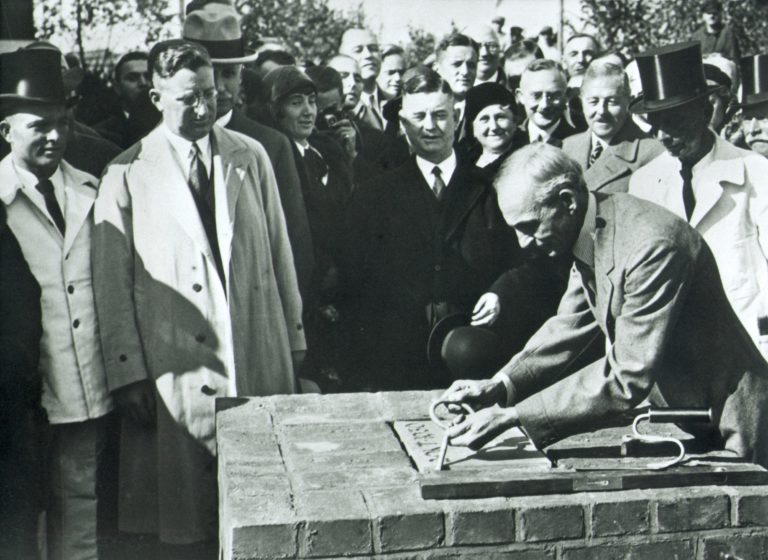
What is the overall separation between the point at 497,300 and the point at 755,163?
1.35 metres

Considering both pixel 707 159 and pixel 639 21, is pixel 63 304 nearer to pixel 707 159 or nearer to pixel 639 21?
pixel 707 159

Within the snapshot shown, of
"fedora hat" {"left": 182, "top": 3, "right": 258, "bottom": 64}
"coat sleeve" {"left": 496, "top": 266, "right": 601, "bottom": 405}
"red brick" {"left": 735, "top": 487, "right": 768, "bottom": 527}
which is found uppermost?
"fedora hat" {"left": 182, "top": 3, "right": 258, "bottom": 64}

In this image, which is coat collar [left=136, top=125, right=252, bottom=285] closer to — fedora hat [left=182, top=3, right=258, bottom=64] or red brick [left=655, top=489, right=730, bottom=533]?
fedora hat [left=182, top=3, right=258, bottom=64]

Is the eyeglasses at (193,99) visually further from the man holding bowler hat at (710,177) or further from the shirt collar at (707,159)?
the shirt collar at (707,159)

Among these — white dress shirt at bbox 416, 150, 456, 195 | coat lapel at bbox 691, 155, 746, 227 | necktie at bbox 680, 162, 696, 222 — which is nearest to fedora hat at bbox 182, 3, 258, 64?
white dress shirt at bbox 416, 150, 456, 195

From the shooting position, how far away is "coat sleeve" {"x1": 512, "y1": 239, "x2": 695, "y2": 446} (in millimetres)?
3160

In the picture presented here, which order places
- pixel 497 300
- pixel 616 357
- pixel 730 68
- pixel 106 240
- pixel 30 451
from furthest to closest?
pixel 730 68
pixel 497 300
pixel 106 240
pixel 30 451
pixel 616 357

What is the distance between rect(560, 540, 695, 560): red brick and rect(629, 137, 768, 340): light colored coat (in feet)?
7.12

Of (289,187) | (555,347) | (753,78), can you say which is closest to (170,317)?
(289,187)

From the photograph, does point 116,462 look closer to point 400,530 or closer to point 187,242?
point 187,242

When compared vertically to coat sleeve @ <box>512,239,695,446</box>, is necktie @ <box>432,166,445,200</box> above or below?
above

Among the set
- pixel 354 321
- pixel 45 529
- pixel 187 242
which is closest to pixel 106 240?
pixel 187 242

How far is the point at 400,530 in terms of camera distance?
2803mm

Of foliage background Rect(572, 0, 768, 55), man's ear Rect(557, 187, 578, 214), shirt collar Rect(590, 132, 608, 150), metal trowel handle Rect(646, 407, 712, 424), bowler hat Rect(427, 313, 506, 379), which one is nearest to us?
metal trowel handle Rect(646, 407, 712, 424)
